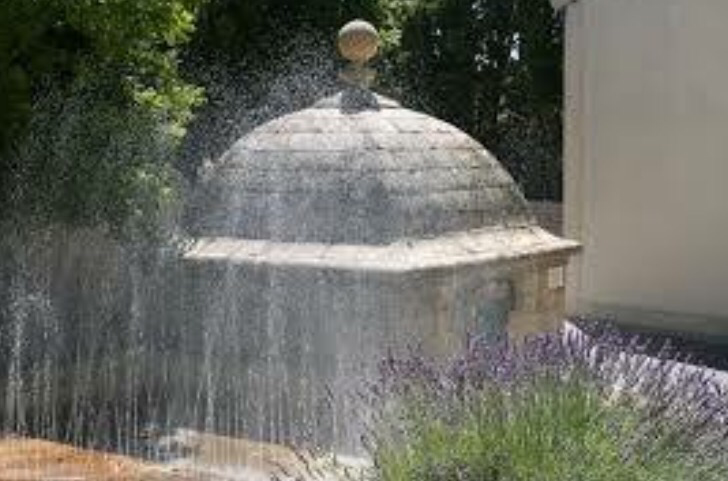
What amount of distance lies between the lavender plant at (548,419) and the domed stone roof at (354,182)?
8.64 ft

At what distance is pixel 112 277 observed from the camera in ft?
32.5

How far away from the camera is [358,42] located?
9320 mm

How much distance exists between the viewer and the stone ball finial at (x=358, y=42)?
30.5 ft

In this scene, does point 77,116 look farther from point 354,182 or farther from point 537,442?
point 537,442

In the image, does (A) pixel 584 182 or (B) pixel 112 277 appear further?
(A) pixel 584 182

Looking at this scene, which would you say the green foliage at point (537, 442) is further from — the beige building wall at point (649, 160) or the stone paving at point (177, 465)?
the beige building wall at point (649, 160)

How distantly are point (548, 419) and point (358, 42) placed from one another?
471 centimetres

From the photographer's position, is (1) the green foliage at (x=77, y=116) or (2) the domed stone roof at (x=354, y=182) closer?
(2) the domed stone roof at (x=354, y=182)

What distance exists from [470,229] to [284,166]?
1.36m

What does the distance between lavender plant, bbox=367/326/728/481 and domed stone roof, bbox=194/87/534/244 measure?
263 cm

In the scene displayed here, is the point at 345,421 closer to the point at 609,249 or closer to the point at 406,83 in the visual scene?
the point at 609,249

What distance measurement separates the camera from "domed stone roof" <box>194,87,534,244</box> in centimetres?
849

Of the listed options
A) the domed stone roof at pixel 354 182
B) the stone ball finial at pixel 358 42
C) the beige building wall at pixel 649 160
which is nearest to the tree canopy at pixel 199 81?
the domed stone roof at pixel 354 182

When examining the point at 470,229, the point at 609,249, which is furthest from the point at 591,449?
the point at 609,249
